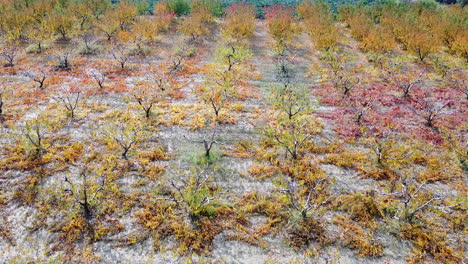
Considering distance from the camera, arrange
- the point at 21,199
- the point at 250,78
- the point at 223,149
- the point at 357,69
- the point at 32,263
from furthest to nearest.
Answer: the point at 357,69 < the point at 250,78 < the point at 223,149 < the point at 21,199 < the point at 32,263

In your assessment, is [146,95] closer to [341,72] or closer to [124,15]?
[341,72]

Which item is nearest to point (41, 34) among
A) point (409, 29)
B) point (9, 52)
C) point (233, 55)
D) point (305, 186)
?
point (9, 52)

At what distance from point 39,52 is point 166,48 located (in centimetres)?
484

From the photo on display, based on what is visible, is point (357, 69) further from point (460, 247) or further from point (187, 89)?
point (460, 247)

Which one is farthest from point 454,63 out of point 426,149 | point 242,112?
point 242,112

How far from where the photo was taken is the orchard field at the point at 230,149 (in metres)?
5.01

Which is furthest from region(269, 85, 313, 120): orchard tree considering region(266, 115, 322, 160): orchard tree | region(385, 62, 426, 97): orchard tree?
region(385, 62, 426, 97): orchard tree

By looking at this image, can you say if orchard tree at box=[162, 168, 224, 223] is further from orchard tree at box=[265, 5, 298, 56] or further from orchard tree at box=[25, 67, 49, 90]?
orchard tree at box=[265, 5, 298, 56]

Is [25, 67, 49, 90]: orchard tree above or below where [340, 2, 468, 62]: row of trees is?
below

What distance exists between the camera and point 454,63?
12.0 metres

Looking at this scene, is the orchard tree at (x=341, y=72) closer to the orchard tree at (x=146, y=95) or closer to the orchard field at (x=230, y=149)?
the orchard field at (x=230, y=149)

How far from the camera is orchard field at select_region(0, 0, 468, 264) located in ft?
16.4

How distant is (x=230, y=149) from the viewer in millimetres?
7164

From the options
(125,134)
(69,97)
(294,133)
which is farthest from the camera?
(69,97)
